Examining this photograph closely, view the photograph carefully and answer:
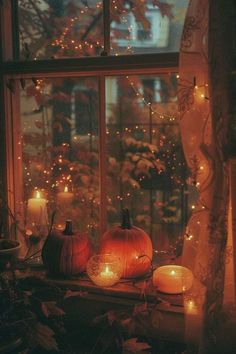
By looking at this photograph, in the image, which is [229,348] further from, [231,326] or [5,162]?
[5,162]

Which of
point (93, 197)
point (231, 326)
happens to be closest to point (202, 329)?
point (231, 326)

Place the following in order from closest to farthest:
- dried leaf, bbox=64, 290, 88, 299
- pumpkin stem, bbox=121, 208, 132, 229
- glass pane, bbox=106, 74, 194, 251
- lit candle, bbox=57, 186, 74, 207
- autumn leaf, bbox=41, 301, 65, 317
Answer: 1. autumn leaf, bbox=41, 301, 65, 317
2. dried leaf, bbox=64, 290, 88, 299
3. pumpkin stem, bbox=121, 208, 132, 229
4. lit candle, bbox=57, 186, 74, 207
5. glass pane, bbox=106, 74, 194, 251

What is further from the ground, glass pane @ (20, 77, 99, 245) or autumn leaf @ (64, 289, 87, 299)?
glass pane @ (20, 77, 99, 245)

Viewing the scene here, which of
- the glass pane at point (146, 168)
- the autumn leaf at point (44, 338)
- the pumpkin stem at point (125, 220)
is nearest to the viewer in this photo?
the autumn leaf at point (44, 338)

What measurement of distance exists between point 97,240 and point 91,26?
36.2 inches

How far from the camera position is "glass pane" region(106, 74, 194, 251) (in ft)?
7.76

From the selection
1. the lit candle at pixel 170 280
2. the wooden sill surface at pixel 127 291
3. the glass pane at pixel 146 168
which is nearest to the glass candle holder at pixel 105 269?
the wooden sill surface at pixel 127 291

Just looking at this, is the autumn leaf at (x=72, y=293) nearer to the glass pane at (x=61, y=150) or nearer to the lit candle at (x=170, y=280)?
the lit candle at (x=170, y=280)

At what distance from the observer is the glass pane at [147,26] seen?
1.65 metres

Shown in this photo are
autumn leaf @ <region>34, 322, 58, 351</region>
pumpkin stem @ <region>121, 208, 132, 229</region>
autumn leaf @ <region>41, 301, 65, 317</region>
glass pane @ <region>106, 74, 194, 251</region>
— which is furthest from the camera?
glass pane @ <region>106, 74, 194, 251</region>

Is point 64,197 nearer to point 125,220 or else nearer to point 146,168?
point 125,220

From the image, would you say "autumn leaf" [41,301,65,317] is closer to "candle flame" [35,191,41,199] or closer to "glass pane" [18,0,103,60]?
"candle flame" [35,191,41,199]

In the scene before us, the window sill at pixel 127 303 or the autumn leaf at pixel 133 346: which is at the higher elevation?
the window sill at pixel 127 303

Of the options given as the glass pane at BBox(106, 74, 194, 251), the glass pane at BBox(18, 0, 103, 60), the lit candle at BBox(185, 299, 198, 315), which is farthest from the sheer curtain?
the glass pane at BBox(106, 74, 194, 251)
